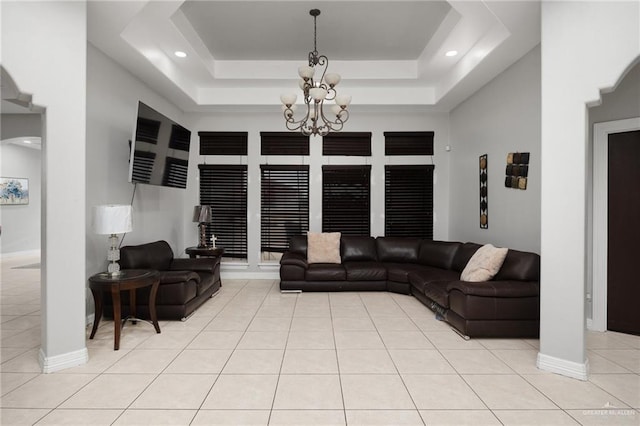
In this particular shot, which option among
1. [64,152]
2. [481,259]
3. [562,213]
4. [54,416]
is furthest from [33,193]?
[562,213]

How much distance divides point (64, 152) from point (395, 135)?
5.30 metres

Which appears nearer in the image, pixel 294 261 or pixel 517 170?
pixel 517 170

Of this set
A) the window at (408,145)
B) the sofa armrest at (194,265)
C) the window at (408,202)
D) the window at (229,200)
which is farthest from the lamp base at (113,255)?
the window at (408,145)

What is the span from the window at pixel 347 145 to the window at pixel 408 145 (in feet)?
1.29

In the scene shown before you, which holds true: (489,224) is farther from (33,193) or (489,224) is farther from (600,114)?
(33,193)

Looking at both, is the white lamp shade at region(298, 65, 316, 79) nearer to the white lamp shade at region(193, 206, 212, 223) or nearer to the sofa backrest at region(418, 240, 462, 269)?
the white lamp shade at region(193, 206, 212, 223)

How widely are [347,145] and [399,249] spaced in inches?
88.3

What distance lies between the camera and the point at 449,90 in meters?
5.28

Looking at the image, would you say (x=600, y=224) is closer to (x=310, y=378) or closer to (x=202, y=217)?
(x=310, y=378)

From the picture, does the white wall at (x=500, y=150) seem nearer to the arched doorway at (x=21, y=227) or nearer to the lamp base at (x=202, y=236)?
the lamp base at (x=202, y=236)

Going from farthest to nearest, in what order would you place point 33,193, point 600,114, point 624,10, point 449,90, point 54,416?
point 33,193 < point 449,90 < point 600,114 < point 624,10 < point 54,416

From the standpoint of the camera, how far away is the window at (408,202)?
6.57 meters

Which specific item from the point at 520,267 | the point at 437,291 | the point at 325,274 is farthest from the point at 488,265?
the point at 325,274

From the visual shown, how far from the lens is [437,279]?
15.1 ft
